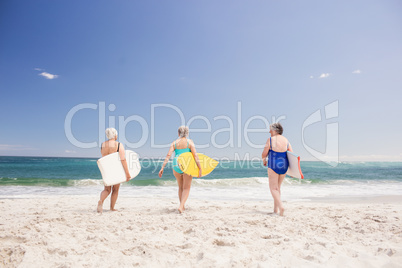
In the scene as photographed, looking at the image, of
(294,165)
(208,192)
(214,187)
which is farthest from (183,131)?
(214,187)

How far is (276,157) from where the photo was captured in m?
4.91

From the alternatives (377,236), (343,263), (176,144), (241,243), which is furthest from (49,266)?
(377,236)

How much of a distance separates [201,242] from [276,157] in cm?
254

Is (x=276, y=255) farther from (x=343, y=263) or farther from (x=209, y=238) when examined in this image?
(x=209, y=238)

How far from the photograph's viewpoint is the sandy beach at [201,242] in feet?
8.80

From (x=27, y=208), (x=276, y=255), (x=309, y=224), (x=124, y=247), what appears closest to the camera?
(x=276, y=255)

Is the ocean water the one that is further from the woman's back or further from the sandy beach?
the sandy beach

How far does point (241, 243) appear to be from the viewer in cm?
318

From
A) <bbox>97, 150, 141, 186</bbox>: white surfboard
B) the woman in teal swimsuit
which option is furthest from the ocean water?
<bbox>97, 150, 141, 186</bbox>: white surfboard

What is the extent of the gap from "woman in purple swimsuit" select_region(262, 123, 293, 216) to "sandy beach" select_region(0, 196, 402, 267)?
25.1 inches

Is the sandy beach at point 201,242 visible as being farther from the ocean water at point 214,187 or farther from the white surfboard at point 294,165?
the ocean water at point 214,187

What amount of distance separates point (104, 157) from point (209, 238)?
288 centimetres

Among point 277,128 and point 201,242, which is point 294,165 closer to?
point 277,128

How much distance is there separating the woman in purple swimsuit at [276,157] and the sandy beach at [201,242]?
64 centimetres
